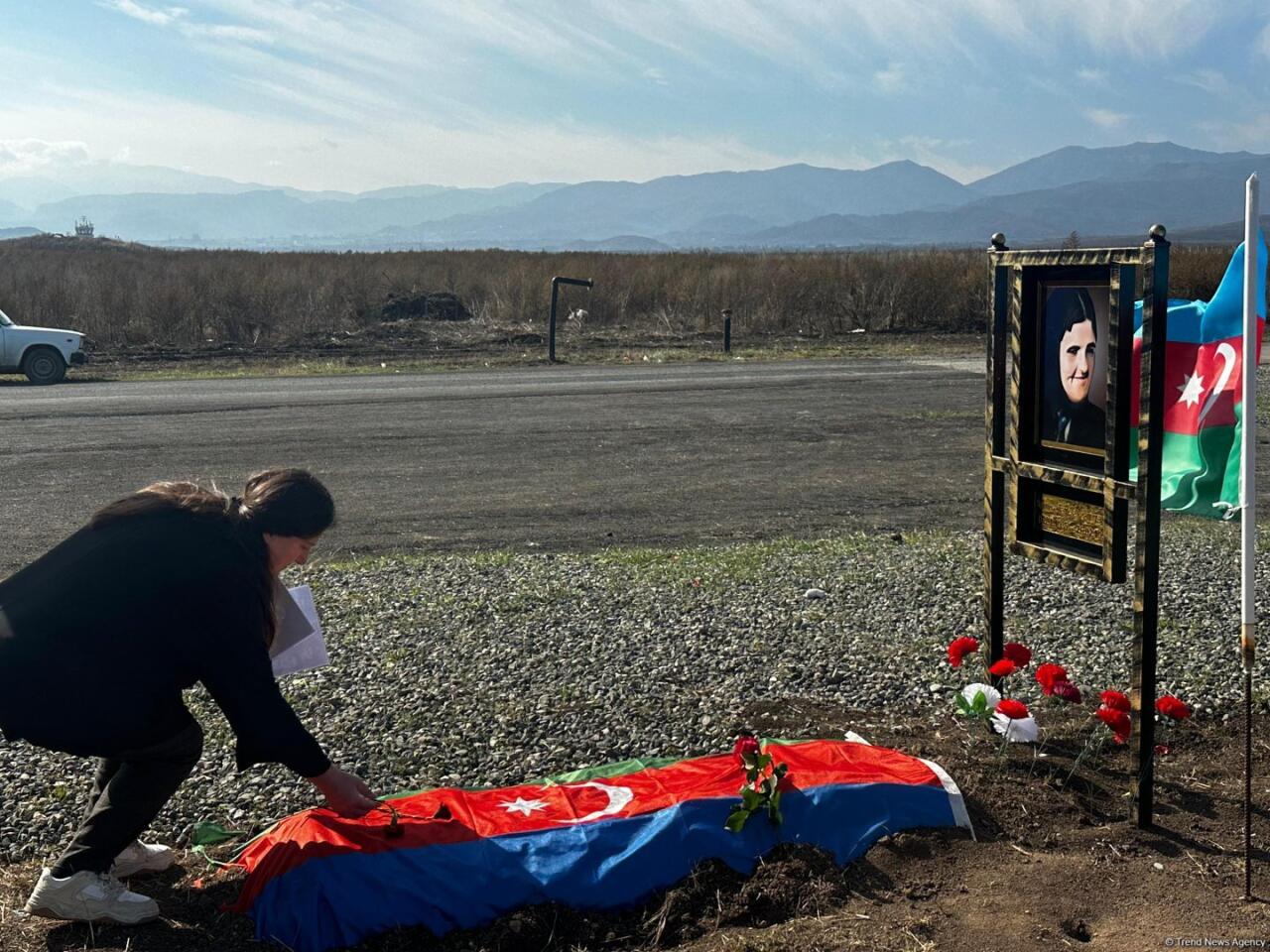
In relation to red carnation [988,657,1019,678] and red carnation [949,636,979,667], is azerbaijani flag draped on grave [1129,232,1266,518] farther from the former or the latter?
red carnation [988,657,1019,678]

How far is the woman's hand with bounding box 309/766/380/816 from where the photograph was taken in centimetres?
359

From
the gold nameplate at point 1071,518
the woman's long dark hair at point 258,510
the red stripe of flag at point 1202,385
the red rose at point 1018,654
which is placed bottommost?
the red rose at point 1018,654

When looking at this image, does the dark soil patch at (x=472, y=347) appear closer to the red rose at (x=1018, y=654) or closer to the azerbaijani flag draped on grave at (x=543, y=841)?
the red rose at (x=1018, y=654)

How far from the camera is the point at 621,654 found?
6160 millimetres

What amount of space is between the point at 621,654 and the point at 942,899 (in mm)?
2739

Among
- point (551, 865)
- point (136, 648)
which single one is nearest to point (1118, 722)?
point (551, 865)

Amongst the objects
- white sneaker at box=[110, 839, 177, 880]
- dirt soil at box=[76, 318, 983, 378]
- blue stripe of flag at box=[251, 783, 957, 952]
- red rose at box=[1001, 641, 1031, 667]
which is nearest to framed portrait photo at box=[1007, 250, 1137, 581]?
red rose at box=[1001, 641, 1031, 667]

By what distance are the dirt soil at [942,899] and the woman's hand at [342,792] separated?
1.24ft

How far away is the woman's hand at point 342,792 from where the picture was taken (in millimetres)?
3592

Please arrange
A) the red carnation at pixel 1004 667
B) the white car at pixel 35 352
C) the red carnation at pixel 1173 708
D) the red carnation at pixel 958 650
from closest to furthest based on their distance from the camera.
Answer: the red carnation at pixel 1173 708
the red carnation at pixel 1004 667
the red carnation at pixel 958 650
the white car at pixel 35 352

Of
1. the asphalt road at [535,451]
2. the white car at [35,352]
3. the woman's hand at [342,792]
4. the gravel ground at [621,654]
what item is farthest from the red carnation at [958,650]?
the white car at [35,352]

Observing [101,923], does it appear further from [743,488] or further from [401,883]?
[743,488]

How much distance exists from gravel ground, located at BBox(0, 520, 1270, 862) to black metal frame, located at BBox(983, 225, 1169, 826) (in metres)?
1.13

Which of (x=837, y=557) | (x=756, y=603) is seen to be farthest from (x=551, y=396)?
(x=756, y=603)
